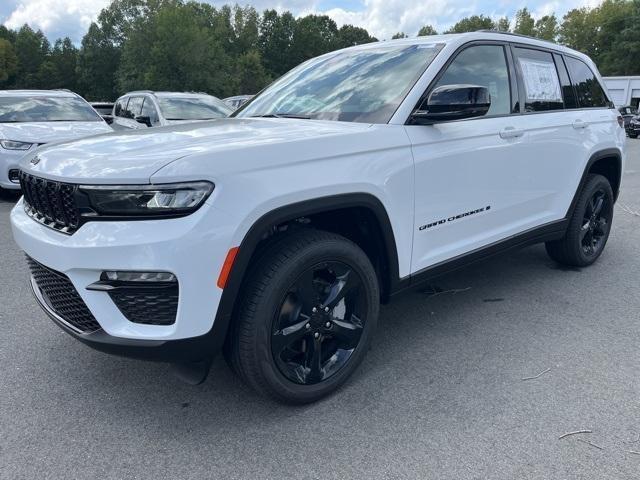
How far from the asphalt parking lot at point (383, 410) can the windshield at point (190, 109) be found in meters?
6.16

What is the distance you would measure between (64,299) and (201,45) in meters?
55.9

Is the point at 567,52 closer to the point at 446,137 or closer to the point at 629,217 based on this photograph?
the point at 446,137

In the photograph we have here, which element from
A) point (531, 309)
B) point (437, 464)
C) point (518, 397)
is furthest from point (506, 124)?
point (437, 464)

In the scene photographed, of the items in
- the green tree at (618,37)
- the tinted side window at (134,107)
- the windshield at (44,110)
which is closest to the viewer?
the windshield at (44,110)

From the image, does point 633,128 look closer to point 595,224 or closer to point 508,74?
point 595,224

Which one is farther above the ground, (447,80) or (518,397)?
(447,80)

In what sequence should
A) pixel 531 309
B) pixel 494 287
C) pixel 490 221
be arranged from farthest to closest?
pixel 494 287, pixel 531 309, pixel 490 221

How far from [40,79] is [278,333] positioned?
82.8 metres

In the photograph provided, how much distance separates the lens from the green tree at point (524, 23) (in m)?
79.1

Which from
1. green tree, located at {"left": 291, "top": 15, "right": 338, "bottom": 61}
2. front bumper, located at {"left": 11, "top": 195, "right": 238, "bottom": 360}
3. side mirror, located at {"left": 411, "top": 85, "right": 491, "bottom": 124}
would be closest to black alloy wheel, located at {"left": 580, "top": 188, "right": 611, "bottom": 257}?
side mirror, located at {"left": 411, "top": 85, "right": 491, "bottom": 124}

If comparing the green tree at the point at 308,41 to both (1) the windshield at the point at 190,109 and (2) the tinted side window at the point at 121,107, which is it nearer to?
(2) the tinted side window at the point at 121,107

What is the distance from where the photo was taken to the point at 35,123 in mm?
7832

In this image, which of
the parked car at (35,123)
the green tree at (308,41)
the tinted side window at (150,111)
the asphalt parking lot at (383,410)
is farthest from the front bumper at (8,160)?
the green tree at (308,41)

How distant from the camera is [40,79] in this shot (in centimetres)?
7206
